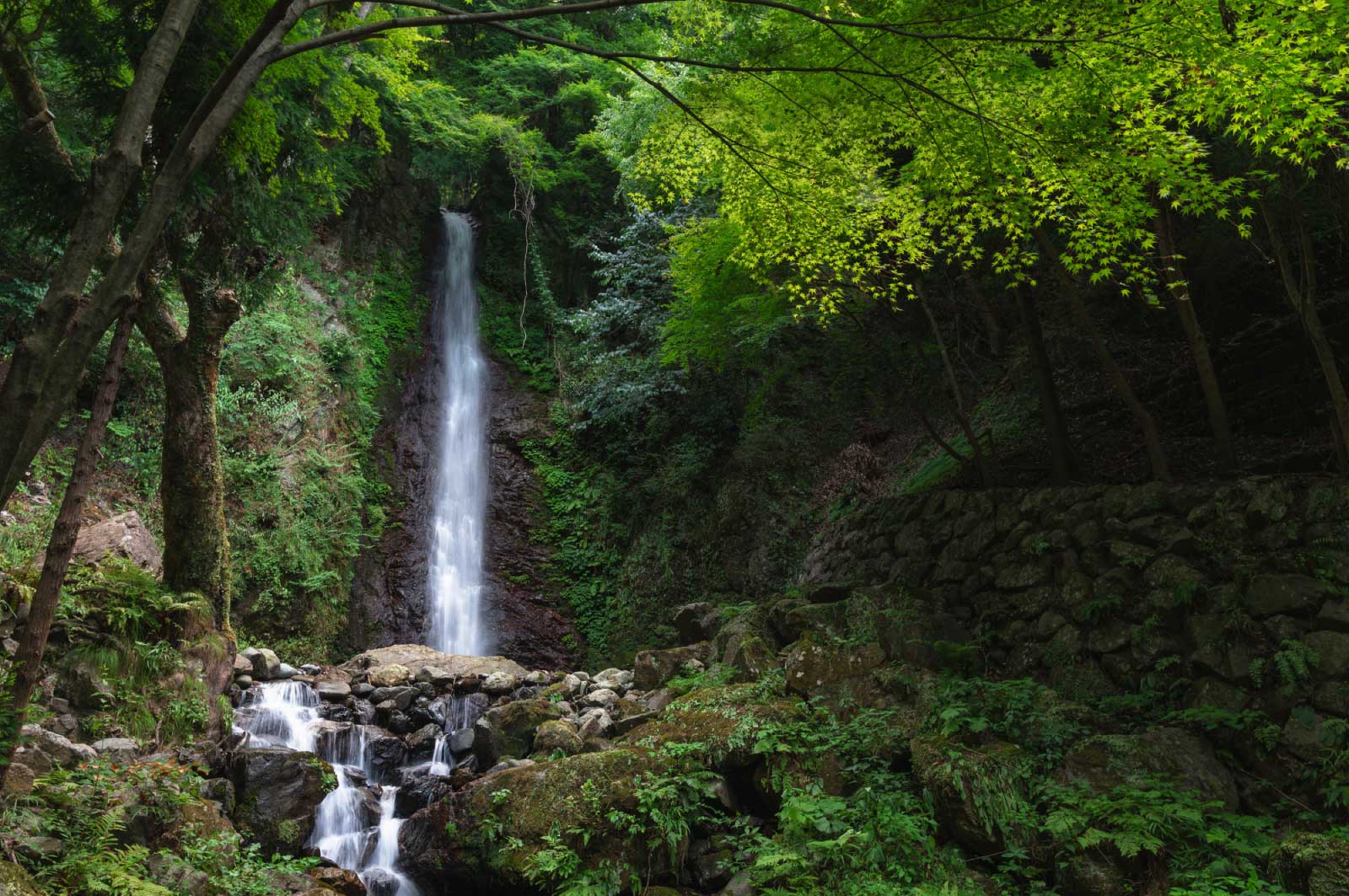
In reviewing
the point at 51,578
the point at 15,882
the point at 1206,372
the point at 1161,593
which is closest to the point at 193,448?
the point at 51,578

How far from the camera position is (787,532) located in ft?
38.6

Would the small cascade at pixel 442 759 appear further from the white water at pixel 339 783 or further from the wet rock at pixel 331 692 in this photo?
the wet rock at pixel 331 692

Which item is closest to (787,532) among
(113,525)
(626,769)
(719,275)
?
(719,275)

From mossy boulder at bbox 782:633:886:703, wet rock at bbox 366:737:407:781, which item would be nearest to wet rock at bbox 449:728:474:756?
wet rock at bbox 366:737:407:781

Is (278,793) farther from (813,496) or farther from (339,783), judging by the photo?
(813,496)

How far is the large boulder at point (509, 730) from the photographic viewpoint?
24.8 ft

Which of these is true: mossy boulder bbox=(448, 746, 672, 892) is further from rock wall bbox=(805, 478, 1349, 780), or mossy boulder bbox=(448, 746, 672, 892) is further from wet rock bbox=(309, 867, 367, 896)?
rock wall bbox=(805, 478, 1349, 780)

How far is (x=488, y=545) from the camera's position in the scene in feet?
49.2

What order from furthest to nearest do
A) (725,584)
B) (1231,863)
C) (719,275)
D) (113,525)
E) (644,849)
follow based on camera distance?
(725,584)
(719,275)
(113,525)
(644,849)
(1231,863)

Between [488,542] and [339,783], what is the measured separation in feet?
26.0

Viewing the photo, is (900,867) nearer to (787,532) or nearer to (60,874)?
(60,874)

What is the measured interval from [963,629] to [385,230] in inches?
668

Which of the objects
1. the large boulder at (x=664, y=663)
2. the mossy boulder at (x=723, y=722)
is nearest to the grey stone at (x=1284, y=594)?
the mossy boulder at (x=723, y=722)

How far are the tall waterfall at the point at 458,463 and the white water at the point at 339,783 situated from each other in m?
4.53
